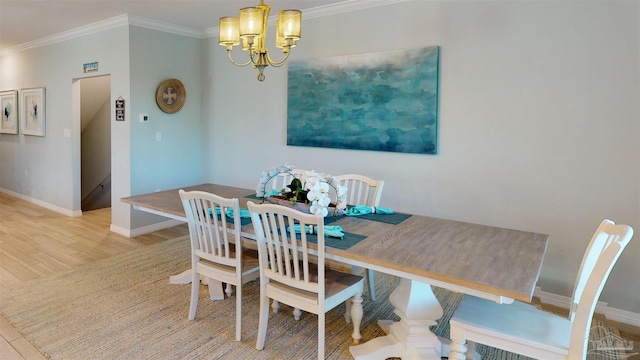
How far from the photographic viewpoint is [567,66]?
8.93ft

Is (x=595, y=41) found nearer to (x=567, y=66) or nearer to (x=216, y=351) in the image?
(x=567, y=66)

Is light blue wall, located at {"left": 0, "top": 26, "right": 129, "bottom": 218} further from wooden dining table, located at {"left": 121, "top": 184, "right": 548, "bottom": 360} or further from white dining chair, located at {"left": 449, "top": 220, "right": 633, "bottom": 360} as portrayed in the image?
white dining chair, located at {"left": 449, "top": 220, "right": 633, "bottom": 360}

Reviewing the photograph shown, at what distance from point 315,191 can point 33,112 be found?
5612 mm

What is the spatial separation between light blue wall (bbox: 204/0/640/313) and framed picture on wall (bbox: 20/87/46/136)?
4441 mm

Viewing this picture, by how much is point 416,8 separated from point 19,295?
12.3ft

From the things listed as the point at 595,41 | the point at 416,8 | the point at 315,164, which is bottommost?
the point at 315,164

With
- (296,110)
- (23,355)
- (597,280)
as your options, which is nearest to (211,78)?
(296,110)

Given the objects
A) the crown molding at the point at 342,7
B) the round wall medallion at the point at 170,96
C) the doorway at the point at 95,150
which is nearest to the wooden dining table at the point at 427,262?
the crown molding at the point at 342,7

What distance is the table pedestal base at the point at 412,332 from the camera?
2.09 metres

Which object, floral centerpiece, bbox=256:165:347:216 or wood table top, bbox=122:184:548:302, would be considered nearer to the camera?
wood table top, bbox=122:184:548:302

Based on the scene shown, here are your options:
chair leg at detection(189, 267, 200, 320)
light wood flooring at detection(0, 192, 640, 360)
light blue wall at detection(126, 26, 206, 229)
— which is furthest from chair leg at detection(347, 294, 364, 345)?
light blue wall at detection(126, 26, 206, 229)

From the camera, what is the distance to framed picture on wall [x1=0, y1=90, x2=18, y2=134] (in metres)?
6.23

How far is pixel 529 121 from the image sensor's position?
9.47 ft

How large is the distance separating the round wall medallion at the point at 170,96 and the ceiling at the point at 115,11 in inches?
26.5
